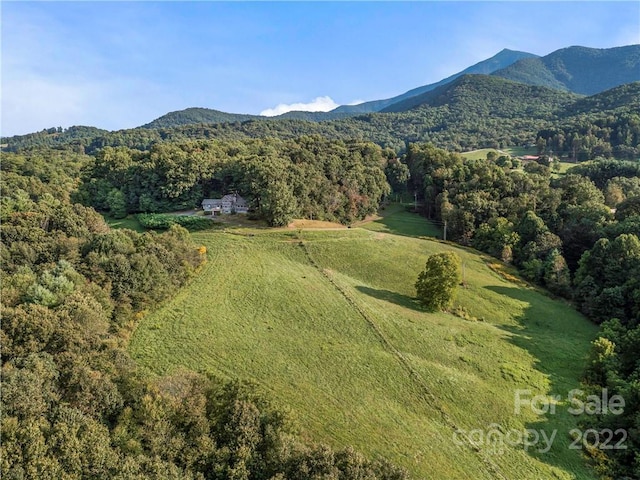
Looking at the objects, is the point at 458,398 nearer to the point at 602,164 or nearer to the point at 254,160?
the point at 254,160

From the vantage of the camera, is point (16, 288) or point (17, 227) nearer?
point (16, 288)

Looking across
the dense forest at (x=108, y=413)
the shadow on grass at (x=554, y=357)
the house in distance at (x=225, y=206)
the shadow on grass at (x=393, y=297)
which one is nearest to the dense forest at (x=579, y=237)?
the shadow on grass at (x=554, y=357)

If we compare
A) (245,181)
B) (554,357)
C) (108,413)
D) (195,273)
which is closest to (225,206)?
(245,181)

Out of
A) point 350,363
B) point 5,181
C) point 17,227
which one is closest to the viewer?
point 350,363

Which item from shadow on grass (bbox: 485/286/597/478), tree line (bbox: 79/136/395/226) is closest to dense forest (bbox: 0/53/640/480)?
tree line (bbox: 79/136/395/226)

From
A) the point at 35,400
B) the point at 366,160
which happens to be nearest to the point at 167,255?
the point at 35,400

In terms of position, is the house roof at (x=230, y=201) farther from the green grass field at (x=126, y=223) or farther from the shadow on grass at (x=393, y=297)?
the shadow on grass at (x=393, y=297)
